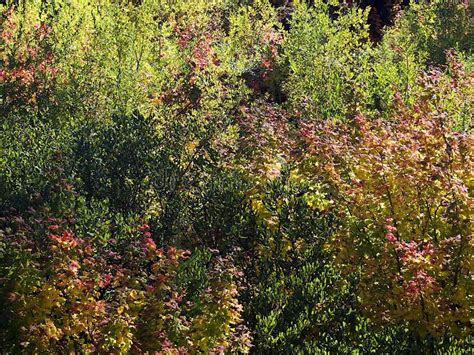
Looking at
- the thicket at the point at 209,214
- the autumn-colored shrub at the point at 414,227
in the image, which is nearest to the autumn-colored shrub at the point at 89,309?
the thicket at the point at 209,214

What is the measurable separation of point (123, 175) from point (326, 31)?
958 centimetres

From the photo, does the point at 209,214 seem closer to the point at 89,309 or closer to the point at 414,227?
the point at 414,227

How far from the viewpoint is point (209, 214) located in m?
11.2

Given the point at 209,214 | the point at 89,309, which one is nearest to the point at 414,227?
the point at 209,214

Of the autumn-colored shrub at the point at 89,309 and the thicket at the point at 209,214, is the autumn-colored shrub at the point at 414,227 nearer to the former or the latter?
the thicket at the point at 209,214

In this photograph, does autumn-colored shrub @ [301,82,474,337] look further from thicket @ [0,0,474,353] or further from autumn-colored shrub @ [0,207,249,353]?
autumn-colored shrub @ [0,207,249,353]

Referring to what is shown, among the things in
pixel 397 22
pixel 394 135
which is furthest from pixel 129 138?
pixel 397 22

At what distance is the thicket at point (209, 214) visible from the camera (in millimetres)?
7465

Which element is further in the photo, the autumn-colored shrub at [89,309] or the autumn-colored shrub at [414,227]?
the autumn-colored shrub at [414,227]

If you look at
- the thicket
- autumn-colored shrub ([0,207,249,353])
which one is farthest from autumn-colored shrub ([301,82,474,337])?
autumn-colored shrub ([0,207,249,353])

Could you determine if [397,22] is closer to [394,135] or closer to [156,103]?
[156,103]

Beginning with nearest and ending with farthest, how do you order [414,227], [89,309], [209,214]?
1. [89,309]
2. [414,227]
3. [209,214]

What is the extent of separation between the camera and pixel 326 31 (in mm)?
19203

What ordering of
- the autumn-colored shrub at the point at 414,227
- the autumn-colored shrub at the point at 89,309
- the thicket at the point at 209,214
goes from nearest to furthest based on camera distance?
the autumn-colored shrub at the point at 89,309, the thicket at the point at 209,214, the autumn-colored shrub at the point at 414,227
